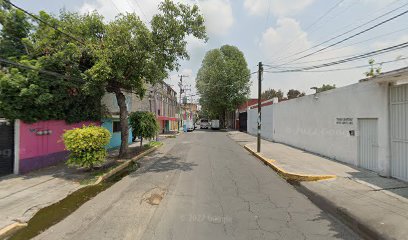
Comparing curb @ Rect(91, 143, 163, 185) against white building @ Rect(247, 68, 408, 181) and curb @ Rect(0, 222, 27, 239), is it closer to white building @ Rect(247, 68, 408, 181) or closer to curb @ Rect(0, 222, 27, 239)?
curb @ Rect(0, 222, 27, 239)

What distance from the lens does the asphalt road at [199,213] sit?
16.9 feet

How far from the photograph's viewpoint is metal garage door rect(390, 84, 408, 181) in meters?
8.45

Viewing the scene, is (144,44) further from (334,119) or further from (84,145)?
(334,119)

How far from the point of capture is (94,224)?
18.5 feet

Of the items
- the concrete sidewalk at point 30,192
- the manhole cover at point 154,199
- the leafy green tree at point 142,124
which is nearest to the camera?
the concrete sidewalk at point 30,192

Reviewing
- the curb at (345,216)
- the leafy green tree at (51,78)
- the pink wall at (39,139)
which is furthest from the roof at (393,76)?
the pink wall at (39,139)

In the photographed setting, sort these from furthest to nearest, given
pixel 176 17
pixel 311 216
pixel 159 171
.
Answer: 1. pixel 176 17
2. pixel 159 171
3. pixel 311 216

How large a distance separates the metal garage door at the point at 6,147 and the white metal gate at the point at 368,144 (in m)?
12.9

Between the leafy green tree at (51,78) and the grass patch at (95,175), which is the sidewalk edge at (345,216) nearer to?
the grass patch at (95,175)

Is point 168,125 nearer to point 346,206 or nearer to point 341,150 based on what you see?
point 341,150

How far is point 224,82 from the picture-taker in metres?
46.4

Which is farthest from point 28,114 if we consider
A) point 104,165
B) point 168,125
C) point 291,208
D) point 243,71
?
point 243,71

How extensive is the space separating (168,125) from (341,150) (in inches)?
1501

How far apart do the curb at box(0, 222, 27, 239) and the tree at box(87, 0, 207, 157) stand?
710 cm
